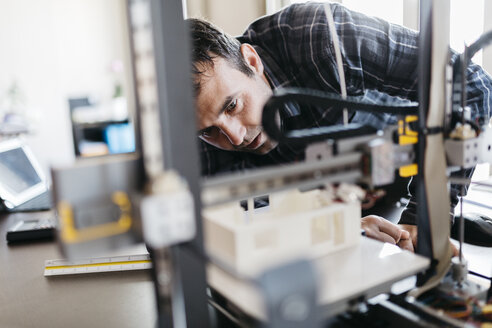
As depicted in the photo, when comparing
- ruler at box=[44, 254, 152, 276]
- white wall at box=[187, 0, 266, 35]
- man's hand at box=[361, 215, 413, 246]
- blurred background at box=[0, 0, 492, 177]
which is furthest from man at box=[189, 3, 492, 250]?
blurred background at box=[0, 0, 492, 177]

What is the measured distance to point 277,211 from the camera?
0.65m

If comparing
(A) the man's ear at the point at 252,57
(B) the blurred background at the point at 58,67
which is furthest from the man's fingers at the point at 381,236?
(B) the blurred background at the point at 58,67

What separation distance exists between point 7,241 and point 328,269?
3.64 ft

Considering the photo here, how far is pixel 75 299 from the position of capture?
2.73 feet

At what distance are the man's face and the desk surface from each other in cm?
58

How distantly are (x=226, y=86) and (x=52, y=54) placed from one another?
3824 millimetres

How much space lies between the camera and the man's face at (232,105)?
1313 millimetres

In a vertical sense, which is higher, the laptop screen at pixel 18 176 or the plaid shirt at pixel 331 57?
the plaid shirt at pixel 331 57

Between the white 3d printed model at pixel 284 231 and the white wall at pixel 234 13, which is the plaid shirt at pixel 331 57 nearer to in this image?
the white 3d printed model at pixel 284 231

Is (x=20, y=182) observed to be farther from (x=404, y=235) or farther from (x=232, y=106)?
(x=404, y=235)

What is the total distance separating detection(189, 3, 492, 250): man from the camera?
130 centimetres

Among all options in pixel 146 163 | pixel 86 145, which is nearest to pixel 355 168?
pixel 146 163

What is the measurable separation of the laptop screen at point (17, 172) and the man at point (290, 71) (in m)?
0.82

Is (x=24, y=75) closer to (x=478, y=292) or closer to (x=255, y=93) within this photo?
(x=255, y=93)
